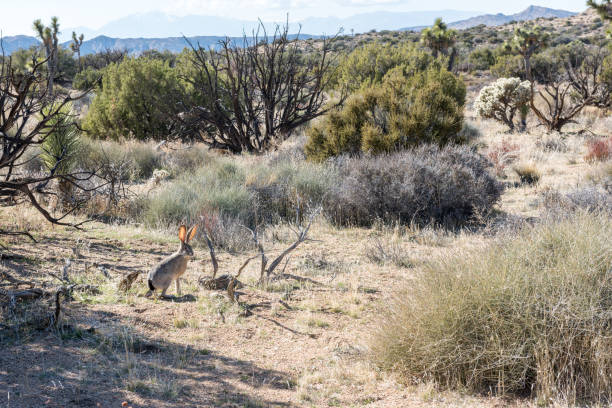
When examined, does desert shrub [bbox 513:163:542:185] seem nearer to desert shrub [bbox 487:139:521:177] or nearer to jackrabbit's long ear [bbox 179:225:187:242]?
desert shrub [bbox 487:139:521:177]

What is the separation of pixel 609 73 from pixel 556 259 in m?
21.1

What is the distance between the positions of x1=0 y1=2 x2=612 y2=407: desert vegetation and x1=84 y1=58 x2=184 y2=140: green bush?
10.0 ft

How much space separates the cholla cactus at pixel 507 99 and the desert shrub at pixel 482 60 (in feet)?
91.5

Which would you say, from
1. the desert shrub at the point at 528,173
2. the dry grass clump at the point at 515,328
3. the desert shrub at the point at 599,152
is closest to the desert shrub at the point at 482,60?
the desert shrub at the point at 599,152

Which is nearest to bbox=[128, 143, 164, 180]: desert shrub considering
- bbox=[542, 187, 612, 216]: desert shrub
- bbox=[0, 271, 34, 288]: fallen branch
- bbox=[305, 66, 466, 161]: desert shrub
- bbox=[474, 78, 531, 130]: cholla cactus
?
bbox=[305, 66, 466, 161]: desert shrub

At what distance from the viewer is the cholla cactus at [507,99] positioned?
704 inches

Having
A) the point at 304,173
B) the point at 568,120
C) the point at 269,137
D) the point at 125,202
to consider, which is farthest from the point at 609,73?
the point at 125,202

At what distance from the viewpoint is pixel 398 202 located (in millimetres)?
8570

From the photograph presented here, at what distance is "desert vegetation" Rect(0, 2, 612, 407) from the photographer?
353cm

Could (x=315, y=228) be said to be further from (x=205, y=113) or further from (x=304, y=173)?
(x=205, y=113)

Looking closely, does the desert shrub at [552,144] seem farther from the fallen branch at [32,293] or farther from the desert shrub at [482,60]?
the desert shrub at [482,60]

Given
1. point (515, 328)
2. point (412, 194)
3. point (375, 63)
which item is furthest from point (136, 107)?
point (515, 328)

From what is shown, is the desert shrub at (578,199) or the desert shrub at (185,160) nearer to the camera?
the desert shrub at (578,199)

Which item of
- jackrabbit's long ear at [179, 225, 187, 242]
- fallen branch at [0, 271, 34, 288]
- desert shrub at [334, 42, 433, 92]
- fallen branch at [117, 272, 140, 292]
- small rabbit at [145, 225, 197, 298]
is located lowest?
fallen branch at [117, 272, 140, 292]
